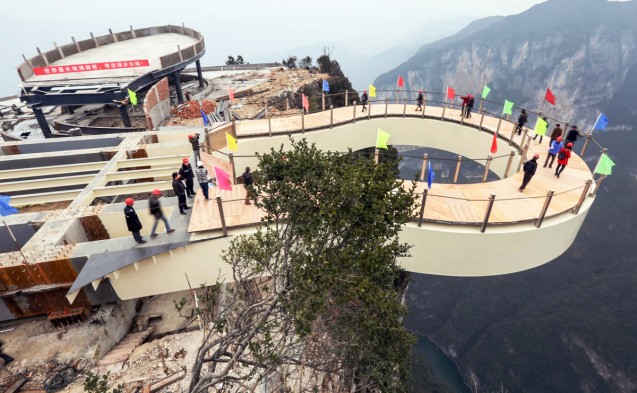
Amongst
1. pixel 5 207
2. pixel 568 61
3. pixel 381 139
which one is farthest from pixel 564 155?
pixel 568 61

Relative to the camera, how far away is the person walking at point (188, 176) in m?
13.6

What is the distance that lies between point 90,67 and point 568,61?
19477cm

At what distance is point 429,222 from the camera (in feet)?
40.2

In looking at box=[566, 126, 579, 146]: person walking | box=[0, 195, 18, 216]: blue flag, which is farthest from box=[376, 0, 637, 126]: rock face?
box=[0, 195, 18, 216]: blue flag

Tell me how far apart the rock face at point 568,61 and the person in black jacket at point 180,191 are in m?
162

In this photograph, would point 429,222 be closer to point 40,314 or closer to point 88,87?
point 40,314

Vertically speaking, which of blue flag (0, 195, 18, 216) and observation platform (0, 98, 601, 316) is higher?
blue flag (0, 195, 18, 216)

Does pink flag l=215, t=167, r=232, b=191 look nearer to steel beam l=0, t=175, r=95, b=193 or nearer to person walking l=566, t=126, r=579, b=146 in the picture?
steel beam l=0, t=175, r=95, b=193

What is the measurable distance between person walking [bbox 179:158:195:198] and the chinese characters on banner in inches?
830

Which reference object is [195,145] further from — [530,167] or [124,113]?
[530,167]

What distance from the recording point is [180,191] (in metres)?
12.4

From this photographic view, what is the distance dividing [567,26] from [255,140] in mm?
214063

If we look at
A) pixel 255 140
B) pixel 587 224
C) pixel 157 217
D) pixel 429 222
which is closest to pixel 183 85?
pixel 255 140

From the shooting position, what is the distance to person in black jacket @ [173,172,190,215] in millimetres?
12284
